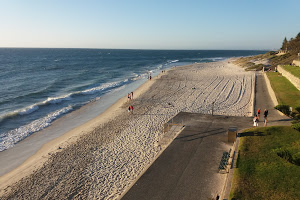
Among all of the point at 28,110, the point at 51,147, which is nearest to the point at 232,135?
the point at 51,147

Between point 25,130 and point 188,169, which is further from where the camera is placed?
point 25,130

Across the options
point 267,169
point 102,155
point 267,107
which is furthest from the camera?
point 267,107

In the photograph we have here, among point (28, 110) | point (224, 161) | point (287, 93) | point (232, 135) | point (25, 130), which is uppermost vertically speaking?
point (287, 93)

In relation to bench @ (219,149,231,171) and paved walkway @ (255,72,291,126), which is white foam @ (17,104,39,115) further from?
paved walkway @ (255,72,291,126)

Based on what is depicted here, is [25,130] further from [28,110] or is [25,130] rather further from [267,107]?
[267,107]

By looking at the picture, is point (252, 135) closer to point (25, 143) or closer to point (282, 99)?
point (282, 99)

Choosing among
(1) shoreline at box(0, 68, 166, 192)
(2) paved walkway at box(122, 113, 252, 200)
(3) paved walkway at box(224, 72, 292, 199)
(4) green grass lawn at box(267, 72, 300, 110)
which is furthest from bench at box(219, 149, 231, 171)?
(4) green grass lawn at box(267, 72, 300, 110)

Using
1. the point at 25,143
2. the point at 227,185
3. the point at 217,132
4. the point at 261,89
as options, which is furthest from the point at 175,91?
the point at 227,185
